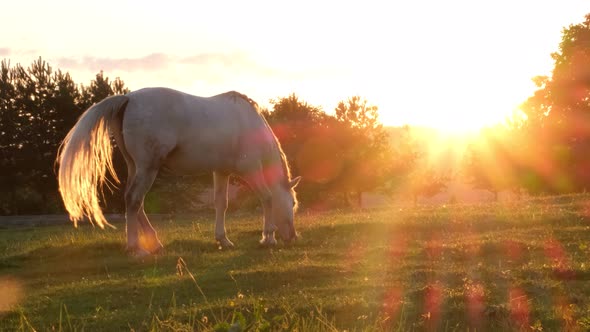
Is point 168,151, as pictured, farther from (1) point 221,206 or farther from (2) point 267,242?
(2) point 267,242

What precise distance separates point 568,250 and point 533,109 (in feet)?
130

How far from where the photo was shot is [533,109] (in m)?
50.7

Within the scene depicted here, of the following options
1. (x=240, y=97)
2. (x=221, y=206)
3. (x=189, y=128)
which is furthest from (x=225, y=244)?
(x=240, y=97)

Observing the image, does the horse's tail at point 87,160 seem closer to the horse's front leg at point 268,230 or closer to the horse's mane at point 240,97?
the horse's mane at point 240,97

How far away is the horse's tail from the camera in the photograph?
448 inches

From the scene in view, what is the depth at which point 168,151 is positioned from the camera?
12.6 meters

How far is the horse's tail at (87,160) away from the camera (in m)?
11.4

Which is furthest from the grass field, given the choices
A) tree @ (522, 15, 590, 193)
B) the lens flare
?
tree @ (522, 15, 590, 193)

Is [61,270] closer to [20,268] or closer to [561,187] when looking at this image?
[20,268]

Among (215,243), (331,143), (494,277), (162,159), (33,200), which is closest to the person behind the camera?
(494,277)

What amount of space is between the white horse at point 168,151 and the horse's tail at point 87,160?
0.02 m

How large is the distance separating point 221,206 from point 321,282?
15.8 feet

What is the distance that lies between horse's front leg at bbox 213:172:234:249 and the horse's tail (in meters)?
2.80

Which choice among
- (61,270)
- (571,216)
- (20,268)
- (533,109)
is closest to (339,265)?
(61,270)
